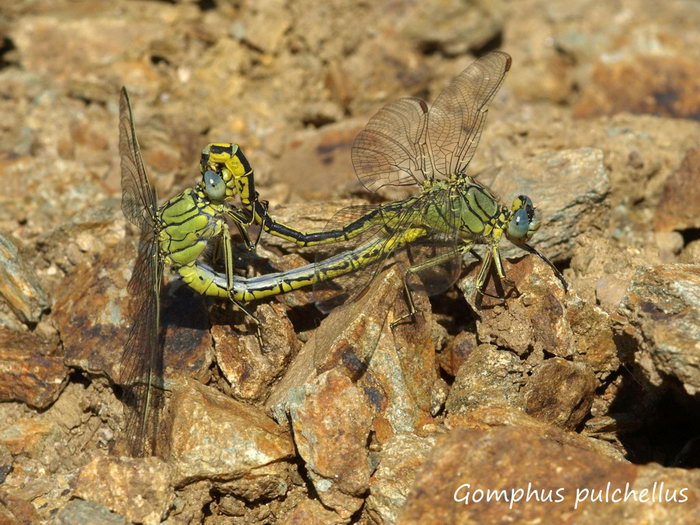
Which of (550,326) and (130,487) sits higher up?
(550,326)

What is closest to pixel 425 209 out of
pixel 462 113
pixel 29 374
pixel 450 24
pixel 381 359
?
pixel 462 113

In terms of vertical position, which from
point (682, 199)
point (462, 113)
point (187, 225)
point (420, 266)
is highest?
point (462, 113)

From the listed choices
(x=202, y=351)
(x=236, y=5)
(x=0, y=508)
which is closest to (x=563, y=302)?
(x=202, y=351)

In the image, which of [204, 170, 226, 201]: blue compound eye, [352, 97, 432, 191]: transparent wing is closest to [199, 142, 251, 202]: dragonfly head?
[204, 170, 226, 201]: blue compound eye

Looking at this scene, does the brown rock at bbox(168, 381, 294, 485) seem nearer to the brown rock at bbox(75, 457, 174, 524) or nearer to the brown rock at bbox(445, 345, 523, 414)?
the brown rock at bbox(75, 457, 174, 524)

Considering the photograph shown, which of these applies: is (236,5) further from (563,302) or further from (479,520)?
(479,520)

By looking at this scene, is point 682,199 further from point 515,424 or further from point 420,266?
point 515,424
